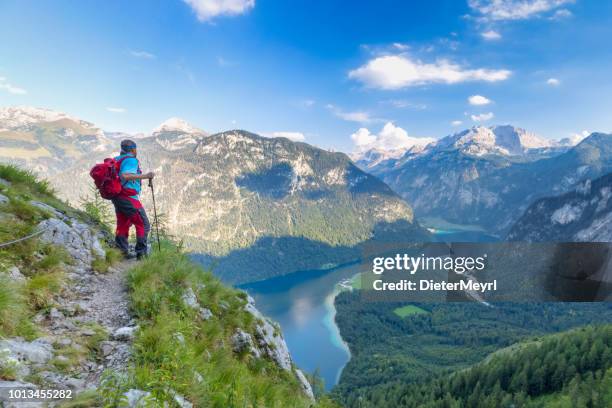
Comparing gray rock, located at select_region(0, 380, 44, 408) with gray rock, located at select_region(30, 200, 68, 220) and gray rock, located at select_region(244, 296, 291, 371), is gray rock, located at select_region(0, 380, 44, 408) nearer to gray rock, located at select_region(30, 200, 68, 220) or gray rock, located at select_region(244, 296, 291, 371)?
gray rock, located at select_region(30, 200, 68, 220)

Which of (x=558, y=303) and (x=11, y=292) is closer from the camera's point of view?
(x=11, y=292)

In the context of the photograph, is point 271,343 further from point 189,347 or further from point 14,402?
point 14,402

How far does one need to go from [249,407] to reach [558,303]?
19295cm

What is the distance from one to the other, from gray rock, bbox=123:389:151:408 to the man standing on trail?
17.0 feet

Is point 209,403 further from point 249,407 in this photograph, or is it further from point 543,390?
point 543,390

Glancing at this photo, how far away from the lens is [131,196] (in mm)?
7980

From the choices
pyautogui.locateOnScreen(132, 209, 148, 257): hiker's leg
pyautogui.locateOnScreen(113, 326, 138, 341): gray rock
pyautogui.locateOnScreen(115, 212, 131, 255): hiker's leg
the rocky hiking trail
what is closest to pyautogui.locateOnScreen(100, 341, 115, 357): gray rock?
the rocky hiking trail

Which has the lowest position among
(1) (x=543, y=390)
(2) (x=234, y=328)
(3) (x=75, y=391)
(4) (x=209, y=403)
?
(1) (x=543, y=390)

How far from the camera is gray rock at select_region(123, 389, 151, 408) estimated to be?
10.7 ft

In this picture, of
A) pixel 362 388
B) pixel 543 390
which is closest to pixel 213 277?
pixel 543 390

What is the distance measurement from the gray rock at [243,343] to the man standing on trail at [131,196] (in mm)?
3114

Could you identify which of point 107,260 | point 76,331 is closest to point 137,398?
point 76,331

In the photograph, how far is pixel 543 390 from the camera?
56.0 metres

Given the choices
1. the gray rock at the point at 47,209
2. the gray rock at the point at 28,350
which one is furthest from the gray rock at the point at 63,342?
the gray rock at the point at 47,209
